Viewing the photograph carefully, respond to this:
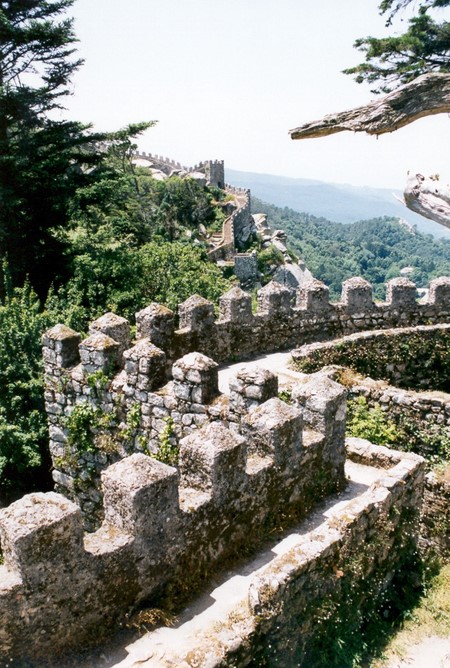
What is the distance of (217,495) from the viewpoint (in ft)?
17.9

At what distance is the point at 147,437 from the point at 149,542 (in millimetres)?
3446

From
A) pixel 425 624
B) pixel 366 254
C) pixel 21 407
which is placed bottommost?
pixel 366 254

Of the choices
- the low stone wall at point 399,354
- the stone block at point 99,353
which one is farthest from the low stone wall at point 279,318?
the low stone wall at point 399,354

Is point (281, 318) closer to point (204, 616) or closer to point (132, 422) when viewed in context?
point (132, 422)

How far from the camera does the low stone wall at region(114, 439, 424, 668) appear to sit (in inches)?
176

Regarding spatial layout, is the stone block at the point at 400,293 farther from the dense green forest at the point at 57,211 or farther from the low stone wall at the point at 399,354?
the dense green forest at the point at 57,211

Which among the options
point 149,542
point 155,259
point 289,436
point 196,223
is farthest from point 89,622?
point 196,223

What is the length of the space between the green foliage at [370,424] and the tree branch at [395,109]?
405 centimetres

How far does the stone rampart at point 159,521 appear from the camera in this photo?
168 inches

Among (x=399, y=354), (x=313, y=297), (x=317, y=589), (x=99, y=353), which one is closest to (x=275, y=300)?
(x=313, y=297)

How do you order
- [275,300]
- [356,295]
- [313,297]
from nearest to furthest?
[275,300], [313,297], [356,295]

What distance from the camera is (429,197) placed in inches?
332

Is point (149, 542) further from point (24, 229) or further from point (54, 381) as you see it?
point (24, 229)

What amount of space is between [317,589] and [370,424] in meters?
4.38
